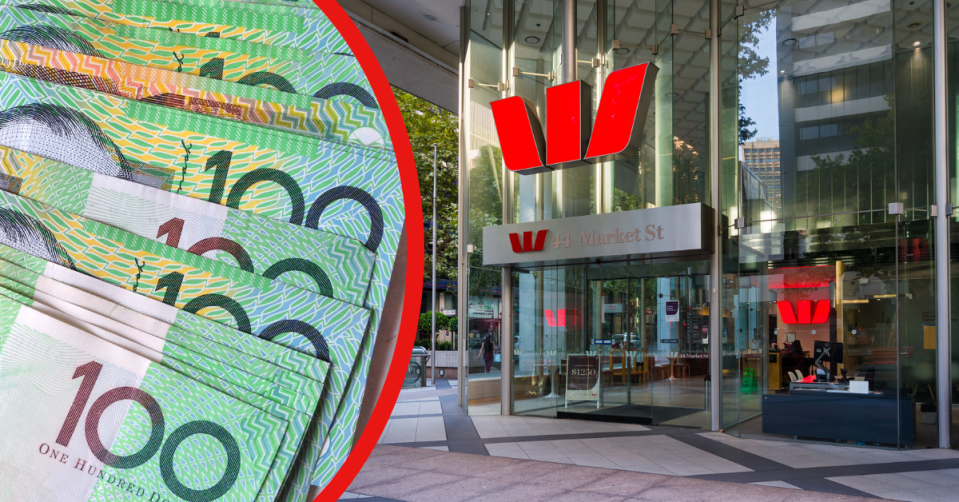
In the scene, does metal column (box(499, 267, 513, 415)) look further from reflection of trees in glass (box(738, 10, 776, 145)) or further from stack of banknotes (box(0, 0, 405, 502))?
stack of banknotes (box(0, 0, 405, 502))

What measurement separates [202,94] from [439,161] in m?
26.0

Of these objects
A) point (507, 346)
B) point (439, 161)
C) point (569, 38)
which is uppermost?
point (439, 161)

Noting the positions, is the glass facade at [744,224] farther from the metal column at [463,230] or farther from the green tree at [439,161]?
the green tree at [439,161]


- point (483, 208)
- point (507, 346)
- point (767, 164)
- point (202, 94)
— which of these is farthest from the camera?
point (483, 208)

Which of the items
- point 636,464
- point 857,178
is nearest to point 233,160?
point 636,464

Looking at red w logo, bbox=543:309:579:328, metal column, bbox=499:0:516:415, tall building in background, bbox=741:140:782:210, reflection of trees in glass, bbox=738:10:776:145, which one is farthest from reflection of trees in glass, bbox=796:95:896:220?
metal column, bbox=499:0:516:415

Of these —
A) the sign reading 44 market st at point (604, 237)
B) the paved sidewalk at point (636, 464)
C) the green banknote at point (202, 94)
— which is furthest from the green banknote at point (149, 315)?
the sign reading 44 market st at point (604, 237)

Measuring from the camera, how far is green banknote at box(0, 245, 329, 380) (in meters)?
1.73

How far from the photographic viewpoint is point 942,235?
8438 millimetres

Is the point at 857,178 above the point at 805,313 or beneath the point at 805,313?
above

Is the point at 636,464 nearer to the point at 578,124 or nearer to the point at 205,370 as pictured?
the point at 578,124

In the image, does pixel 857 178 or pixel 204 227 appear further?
pixel 857 178

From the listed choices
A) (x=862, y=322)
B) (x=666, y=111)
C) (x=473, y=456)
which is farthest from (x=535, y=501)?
(x=666, y=111)

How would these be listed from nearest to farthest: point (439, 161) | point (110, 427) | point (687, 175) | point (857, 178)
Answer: point (110, 427) → point (857, 178) → point (687, 175) → point (439, 161)
